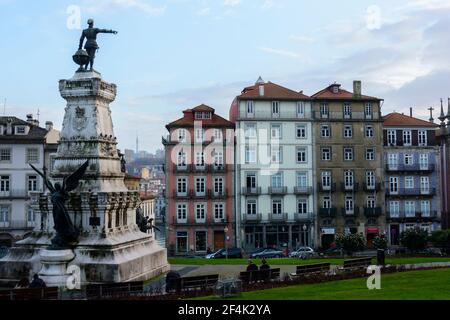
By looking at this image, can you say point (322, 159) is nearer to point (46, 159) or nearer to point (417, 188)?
point (417, 188)

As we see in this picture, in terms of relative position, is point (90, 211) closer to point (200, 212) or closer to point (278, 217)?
point (200, 212)

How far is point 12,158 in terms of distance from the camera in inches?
2228

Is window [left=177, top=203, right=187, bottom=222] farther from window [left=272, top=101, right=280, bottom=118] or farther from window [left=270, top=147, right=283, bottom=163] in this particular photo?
window [left=272, top=101, right=280, bottom=118]

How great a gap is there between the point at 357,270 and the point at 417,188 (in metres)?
36.8

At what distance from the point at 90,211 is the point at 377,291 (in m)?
14.1

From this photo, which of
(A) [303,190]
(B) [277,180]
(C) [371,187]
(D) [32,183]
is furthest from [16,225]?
(C) [371,187]

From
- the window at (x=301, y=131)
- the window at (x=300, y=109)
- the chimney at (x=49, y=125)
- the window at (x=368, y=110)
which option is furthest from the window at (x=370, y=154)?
the chimney at (x=49, y=125)

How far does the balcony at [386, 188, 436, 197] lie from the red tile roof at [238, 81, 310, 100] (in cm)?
1342

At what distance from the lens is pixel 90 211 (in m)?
28.4

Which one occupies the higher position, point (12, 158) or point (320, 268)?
point (12, 158)

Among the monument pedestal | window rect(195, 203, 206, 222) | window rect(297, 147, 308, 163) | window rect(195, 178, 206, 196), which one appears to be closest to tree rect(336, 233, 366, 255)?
window rect(297, 147, 308, 163)

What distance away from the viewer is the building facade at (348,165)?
60406 mm

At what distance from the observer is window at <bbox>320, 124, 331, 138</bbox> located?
61062mm
